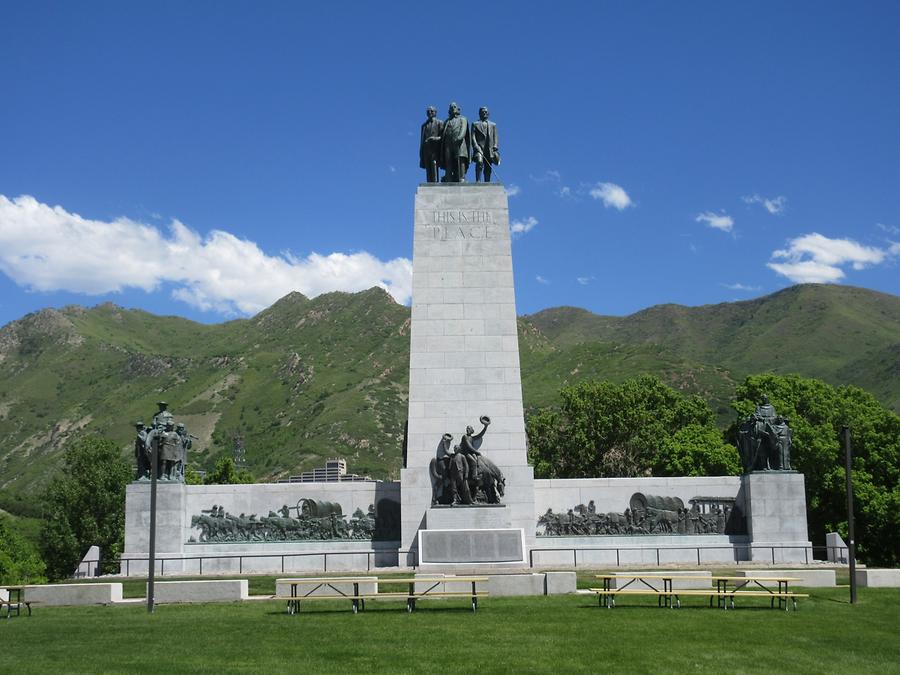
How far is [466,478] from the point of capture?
31.2m

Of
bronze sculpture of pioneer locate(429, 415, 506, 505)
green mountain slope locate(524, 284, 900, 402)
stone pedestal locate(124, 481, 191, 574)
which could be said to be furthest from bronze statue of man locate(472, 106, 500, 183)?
green mountain slope locate(524, 284, 900, 402)

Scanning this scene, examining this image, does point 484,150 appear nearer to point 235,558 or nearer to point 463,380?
point 463,380

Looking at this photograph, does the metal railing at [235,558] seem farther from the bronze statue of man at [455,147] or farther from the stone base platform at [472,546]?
the bronze statue of man at [455,147]

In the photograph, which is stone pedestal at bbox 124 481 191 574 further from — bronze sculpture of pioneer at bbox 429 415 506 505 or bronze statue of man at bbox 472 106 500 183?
bronze statue of man at bbox 472 106 500 183

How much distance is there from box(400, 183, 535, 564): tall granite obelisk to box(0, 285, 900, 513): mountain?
53.7 m

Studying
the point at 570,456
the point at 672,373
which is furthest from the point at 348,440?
the point at 570,456

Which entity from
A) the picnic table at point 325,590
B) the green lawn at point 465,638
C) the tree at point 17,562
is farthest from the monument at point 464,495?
the tree at point 17,562

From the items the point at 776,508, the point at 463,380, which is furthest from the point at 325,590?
the point at 776,508

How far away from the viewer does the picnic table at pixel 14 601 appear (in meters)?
19.9

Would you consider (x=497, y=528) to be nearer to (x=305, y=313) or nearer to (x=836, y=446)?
(x=836, y=446)

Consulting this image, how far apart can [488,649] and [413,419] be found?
18.0 meters

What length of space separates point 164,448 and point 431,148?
506 inches

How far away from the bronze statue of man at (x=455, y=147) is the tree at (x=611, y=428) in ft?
78.3

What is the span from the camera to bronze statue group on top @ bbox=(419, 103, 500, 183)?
3491cm
